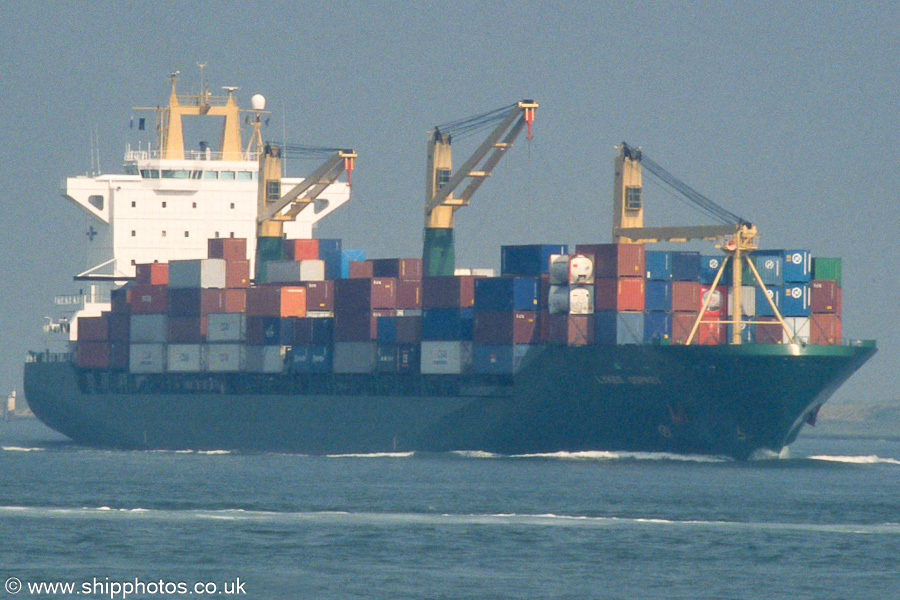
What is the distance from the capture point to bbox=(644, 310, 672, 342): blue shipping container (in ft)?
174

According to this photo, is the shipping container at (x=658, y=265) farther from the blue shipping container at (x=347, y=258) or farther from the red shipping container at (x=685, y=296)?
the blue shipping container at (x=347, y=258)

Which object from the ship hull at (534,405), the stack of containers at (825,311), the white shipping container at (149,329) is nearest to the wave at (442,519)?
the ship hull at (534,405)

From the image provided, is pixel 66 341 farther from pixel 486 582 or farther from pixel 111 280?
pixel 486 582

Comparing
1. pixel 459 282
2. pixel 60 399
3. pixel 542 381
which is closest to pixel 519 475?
pixel 542 381

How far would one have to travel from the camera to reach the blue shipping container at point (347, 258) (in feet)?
214

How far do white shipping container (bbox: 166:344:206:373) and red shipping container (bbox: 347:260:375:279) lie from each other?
7.08m

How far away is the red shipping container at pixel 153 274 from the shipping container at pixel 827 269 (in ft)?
86.4

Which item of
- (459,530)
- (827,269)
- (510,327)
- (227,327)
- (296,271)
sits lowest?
(459,530)

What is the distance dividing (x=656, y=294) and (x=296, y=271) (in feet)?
55.4

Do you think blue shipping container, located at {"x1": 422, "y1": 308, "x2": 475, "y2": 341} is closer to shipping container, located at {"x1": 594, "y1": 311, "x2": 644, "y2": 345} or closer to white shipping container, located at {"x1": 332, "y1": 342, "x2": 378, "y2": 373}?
white shipping container, located at {"x1": 332, "y1": 342, "x2": 378, "y2": 373}

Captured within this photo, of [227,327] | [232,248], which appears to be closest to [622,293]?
[227,327]

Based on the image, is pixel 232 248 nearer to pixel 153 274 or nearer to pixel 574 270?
pixel 153 274

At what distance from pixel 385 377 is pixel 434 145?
30.1 feet

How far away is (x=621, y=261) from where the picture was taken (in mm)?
52312
